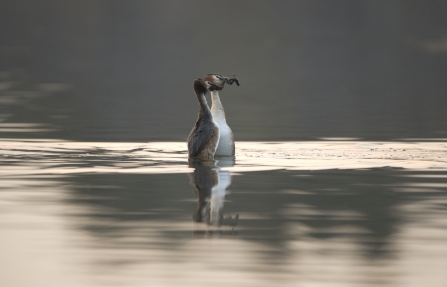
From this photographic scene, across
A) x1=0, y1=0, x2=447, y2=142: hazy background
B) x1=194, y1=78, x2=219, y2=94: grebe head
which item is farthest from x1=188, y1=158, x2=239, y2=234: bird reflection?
x1=0, y1=0, x2=447, y2=142: hazy background

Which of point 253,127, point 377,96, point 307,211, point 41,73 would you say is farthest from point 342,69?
point 307,211

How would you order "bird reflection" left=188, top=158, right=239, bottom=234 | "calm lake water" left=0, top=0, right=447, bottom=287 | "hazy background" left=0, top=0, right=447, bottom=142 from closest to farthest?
"calm lake water" left=0, top=0, right=447, bottom=287 → "bird reflection" left=188, top=158, right=239, bottom=234 → "hazy background" left=0, top=0, right=447, bottom=142

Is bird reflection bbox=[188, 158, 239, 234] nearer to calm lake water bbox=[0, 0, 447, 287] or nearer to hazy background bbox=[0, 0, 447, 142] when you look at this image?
calm lake water bbox=[0, 0, 447, 287]

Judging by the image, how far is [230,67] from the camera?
2475 inches

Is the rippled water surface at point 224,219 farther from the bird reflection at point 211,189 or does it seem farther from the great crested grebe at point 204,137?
the great crested grebe at point 204,137

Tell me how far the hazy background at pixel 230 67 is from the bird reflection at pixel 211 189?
14.0 feet

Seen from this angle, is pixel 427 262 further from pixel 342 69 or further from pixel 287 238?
pixel 342 69

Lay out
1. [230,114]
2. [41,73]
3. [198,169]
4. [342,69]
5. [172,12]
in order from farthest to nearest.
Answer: [172,12] < [342,69] < [41,73] < [230,114] < [198,169]

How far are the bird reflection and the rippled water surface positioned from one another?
2 cm

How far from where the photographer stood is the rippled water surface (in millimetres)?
8547

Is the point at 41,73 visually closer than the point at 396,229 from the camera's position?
No

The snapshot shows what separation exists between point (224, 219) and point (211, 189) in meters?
Answer: 2.05

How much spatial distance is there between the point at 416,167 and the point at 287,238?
561cm

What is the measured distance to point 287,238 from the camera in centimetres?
979
